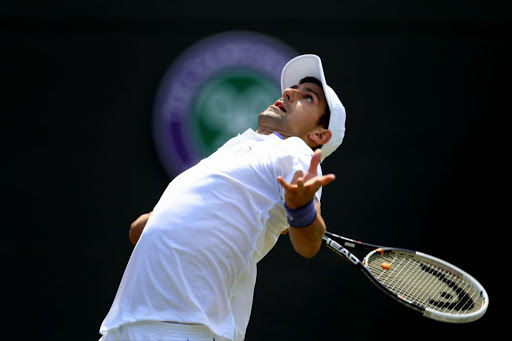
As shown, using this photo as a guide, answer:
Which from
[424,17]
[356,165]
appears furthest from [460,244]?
[424,17]

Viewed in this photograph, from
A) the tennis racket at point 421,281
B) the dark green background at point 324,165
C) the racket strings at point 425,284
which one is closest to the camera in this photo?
the tennis racket at point 421,281

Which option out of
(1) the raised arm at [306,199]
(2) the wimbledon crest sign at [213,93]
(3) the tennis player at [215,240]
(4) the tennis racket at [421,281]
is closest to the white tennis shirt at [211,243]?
(3) the tennis player at [215,240]

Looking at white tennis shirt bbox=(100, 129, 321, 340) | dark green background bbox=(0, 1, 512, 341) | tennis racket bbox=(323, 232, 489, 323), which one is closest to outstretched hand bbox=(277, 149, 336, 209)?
white tennis shirt bbox=(100, 129, 321, 340)

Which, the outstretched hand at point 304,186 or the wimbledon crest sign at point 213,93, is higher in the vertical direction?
the wimbledon crest sign at point 213,93

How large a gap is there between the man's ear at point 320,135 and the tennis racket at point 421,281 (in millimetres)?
496

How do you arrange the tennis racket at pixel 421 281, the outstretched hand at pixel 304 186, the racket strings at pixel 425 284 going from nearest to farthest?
the outstretched hand at pixel 304 186 < the tennis racket at pixel 421 281 < the racket strings at pixel 425 284

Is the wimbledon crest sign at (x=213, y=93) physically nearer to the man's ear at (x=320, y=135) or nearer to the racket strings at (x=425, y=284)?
the racket strings at (x=425, y=284)

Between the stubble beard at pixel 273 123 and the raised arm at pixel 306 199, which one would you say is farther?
the stubble beard at pixel 273 123

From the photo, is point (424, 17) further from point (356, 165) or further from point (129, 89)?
point (129, 89)

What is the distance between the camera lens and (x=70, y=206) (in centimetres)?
409

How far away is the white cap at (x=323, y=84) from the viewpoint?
8.56 ft

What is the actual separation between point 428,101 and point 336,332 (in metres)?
1.35

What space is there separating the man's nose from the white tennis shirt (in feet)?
1.13

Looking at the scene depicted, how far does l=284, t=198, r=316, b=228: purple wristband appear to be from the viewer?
6.57ft
